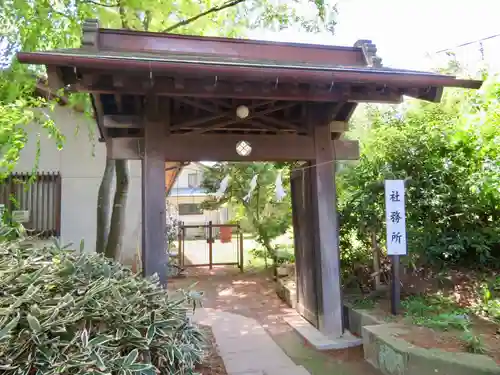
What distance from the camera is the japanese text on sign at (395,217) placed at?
540cm

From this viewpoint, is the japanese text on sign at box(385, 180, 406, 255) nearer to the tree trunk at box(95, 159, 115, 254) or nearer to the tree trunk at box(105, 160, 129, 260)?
the tree trunk at box(105, 160, 129, 260)

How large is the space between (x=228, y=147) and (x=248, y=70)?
1.48 metres

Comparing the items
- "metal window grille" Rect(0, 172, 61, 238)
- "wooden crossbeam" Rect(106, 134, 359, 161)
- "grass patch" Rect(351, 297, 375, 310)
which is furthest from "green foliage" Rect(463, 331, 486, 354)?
"metal window grille" Rect(0, 172, 61, 238)

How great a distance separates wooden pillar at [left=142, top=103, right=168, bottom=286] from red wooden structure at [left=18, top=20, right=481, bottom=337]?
0.04 ft

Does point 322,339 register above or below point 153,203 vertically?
below

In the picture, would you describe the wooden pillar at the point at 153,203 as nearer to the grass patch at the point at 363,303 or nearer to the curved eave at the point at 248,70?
the curved eave at the point at 248,70

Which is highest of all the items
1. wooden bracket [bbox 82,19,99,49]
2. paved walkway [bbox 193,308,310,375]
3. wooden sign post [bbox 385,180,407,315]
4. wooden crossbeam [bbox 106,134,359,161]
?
wooden bracket [bbox 82,19,99,49]

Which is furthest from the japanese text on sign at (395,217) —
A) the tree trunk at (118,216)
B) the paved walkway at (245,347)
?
the tree trunk at (118,216)

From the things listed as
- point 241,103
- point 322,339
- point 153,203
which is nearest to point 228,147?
point 241,103

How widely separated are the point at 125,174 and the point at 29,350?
5737mm

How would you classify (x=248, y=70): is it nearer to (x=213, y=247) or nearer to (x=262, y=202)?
(x=262, y=202)

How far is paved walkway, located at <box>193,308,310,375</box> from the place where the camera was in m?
4.48

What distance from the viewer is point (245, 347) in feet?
17.3

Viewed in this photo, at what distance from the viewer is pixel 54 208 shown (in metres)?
9.14
